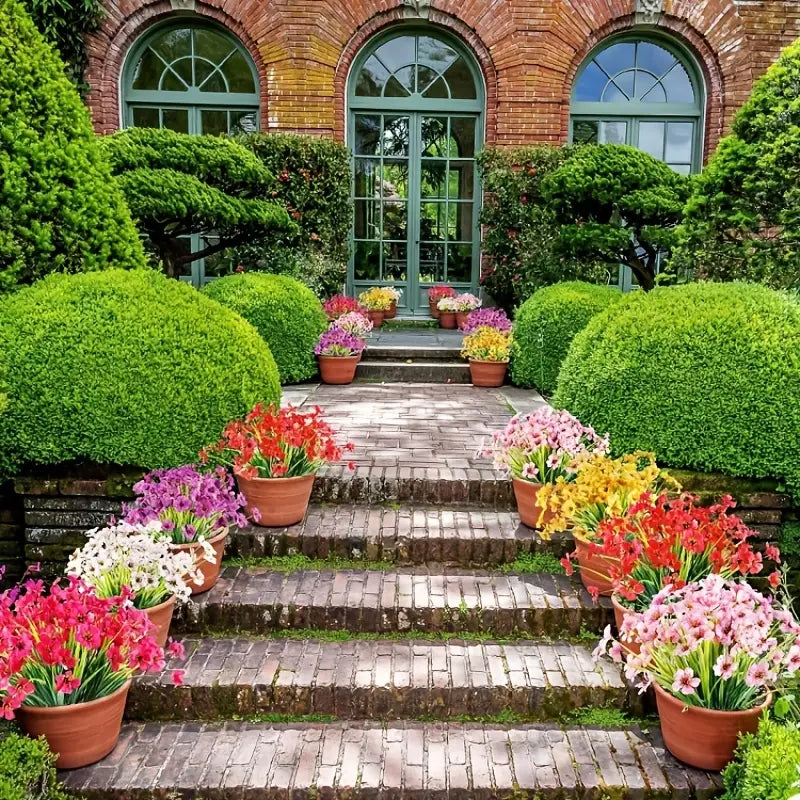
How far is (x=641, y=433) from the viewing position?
3895mm

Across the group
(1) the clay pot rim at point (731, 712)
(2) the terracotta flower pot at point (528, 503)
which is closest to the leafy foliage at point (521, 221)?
(2) the terracotta flower pot at point (528, 503)

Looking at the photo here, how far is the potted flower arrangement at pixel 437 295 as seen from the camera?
34.8ft

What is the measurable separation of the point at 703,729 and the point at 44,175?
4140 millimetres

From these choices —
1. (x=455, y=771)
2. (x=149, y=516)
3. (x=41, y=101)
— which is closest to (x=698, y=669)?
(x=455, y=771)

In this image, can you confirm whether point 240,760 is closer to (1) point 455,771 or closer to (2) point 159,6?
(1) point 455,771

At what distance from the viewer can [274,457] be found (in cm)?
386

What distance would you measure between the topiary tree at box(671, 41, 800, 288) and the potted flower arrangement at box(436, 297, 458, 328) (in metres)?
4.49

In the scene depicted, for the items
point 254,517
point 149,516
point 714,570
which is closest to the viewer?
point 714,570

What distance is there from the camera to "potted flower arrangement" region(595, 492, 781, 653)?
2982mm

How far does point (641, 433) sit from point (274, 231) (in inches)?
212

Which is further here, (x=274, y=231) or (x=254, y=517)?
(x=274, y=231)

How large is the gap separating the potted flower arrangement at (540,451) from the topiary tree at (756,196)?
2.29 m

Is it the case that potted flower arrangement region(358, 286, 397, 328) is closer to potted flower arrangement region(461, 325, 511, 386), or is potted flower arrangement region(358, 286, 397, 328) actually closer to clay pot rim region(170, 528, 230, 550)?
potted flower arrangement region(461, 325, 511, 386)

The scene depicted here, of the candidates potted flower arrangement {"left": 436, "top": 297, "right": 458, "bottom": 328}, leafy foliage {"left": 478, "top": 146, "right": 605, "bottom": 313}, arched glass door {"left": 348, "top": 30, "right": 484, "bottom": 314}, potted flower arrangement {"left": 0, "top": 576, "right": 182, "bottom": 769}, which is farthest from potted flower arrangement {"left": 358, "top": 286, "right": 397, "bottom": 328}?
potted flower arrangement {"left": 0, "top": 576, "right": 182, "bottom": 769}
